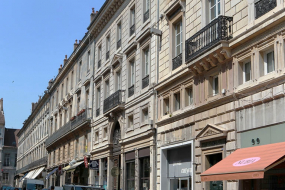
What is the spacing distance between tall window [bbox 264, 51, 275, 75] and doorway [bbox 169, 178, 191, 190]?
21.6 ft

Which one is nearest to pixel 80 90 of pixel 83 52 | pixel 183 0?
pixel 83 52

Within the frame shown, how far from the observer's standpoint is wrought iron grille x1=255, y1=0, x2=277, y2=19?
44.7 feet

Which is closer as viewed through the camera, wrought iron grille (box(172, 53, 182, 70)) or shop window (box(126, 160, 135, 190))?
wrought iron grille (box(172, 53, 182, 70))

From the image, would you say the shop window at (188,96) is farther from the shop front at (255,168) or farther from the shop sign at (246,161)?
the shop sign at (246,161)

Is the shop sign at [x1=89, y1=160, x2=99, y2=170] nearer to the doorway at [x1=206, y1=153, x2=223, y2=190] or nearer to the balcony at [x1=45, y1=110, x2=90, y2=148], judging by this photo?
the balcony at [x1=45, y1=110, x2=90, y2=148]

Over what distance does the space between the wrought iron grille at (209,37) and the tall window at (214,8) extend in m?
0.74

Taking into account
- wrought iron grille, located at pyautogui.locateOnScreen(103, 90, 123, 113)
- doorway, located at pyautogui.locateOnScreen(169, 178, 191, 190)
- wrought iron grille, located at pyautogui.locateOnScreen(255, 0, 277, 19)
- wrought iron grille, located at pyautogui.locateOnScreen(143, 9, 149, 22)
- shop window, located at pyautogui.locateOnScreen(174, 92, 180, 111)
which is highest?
wrought iron grille, located at pyautogui.locateOnScreen(143, 9, 149, 22)

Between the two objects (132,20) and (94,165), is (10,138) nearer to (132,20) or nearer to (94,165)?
(94,165)

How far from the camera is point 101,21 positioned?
1272 inches

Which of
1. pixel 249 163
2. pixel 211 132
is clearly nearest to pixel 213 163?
pixel 211 132

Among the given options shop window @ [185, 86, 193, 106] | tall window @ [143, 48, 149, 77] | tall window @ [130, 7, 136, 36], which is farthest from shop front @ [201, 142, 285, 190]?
tall window @ [130, 7, 136, 36]

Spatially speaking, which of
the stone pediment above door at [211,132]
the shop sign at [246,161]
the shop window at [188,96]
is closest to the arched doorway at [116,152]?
the shop window at [188,96]

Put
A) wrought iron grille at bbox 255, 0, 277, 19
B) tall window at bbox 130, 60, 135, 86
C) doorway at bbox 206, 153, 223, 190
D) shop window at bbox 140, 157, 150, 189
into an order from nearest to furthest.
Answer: wrought iron grille at bbox 255, 0, 277, 19 < doorway at bbox 206, 153, 223, 190 < shop window at bbox 140, 157, 150, 189 < tall window at bbox 130, 60, 135, 86

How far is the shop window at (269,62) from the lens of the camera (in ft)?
45.6
